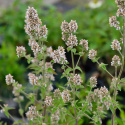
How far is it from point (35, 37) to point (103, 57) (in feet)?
7.78

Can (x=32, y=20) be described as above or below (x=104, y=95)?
above

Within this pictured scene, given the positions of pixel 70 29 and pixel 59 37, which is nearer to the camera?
pixel 70 29

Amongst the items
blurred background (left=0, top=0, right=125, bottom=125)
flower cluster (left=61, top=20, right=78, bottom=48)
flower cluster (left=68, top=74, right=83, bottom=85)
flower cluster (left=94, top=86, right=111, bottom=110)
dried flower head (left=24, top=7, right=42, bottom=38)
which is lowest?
flower cluster (left=94, top=86, right=111, bottom=110)

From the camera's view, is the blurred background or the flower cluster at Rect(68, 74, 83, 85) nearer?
the flower cluster at Rect(68, 74, 83, 85)

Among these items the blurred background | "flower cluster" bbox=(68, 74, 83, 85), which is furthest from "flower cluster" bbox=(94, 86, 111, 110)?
the blurred background

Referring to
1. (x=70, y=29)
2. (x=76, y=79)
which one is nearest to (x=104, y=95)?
(x=76, y=79)

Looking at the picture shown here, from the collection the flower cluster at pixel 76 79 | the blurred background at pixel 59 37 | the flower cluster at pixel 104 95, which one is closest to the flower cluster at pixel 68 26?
the flower cluster at pixel 76 79

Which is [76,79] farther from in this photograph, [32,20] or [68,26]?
[32,20]

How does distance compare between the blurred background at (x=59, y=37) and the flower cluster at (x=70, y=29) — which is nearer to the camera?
the flower cluster at (x=70, y=29)

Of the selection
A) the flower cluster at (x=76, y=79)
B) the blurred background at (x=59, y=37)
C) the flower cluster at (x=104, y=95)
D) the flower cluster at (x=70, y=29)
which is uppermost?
the blurred background at (x=59, y=37)

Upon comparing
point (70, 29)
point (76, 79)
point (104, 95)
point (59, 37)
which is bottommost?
point (104, 95)

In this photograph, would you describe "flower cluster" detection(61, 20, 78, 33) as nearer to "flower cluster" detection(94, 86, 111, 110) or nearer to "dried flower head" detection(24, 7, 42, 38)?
"dried flower head" detection(24, 7, 42, 38)

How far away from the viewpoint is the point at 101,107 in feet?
5.57

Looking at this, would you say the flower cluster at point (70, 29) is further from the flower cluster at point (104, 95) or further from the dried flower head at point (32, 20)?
the flower cluster at point (104, 95)
